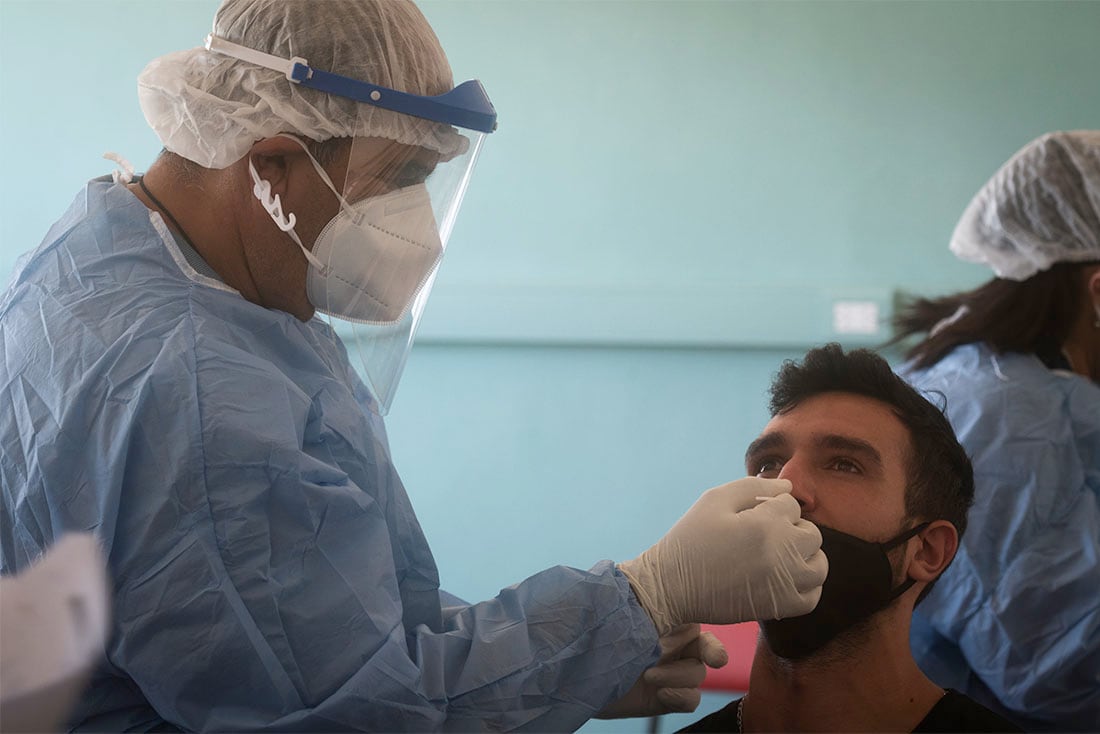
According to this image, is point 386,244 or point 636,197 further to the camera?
point 636,197

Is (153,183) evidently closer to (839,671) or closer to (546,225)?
(839,671)

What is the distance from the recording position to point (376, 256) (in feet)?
4.27

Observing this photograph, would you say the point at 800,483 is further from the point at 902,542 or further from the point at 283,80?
the point at 283,80

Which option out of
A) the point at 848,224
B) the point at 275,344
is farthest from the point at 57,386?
the point at 848,224

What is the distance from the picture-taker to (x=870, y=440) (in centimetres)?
151

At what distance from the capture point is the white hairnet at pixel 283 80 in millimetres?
1231

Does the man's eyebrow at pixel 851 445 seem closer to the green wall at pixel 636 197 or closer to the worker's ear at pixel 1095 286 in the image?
the worker's ear at pixel 1095 286

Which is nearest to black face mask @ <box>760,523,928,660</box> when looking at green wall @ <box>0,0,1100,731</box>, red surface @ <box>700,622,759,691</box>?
red surface @ <box>700,622,759,691</box>

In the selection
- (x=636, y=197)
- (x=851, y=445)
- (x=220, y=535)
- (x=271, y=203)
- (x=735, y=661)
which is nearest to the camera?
(x=220, y=535)

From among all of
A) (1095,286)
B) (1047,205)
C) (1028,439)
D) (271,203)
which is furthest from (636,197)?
(271,203)

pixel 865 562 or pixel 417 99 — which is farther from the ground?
pixel 417 99

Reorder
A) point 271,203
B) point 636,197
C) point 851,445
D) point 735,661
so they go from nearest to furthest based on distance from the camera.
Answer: point 271,203 → point 851,445 → point 735,661 → point 636,197

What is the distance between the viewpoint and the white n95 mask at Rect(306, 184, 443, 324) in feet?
→ 4.17

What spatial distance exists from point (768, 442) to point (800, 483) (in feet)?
0.38
